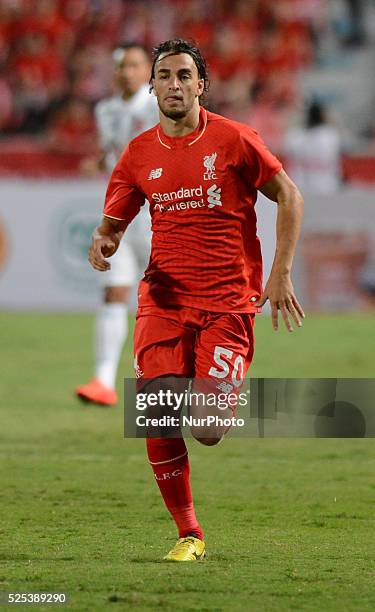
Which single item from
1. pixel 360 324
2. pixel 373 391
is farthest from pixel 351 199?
pixel 373 391

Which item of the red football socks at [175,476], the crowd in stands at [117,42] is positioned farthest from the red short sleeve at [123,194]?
the crowd in stands at [117,42]

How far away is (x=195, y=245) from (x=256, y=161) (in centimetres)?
42

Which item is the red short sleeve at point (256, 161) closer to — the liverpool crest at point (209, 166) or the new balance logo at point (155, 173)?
the liverpool crest at point (209, 166)

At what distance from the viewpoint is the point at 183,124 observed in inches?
210

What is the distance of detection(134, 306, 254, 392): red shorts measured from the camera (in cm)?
523

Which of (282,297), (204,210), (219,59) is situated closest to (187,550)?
(282,297)

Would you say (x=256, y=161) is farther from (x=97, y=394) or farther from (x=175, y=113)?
(x=97, y=394)

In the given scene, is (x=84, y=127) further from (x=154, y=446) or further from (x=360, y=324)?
(x=154, y=446)

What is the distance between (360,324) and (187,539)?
10.0 m

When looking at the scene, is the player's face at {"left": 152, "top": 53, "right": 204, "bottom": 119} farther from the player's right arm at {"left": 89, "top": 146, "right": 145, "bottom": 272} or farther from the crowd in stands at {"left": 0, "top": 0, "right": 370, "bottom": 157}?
the crowd in stands at {"left": 0, "top": 0, "right": 370, "bottom": 157}

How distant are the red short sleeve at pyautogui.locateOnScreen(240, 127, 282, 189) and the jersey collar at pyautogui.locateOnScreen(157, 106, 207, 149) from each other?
0.18 m

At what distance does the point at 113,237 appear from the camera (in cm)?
552

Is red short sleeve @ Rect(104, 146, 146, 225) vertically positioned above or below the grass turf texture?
above

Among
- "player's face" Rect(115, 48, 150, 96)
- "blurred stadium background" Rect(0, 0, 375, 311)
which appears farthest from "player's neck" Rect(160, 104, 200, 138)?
"blurred stadium background" Rect(0, 0, 375, 311)
